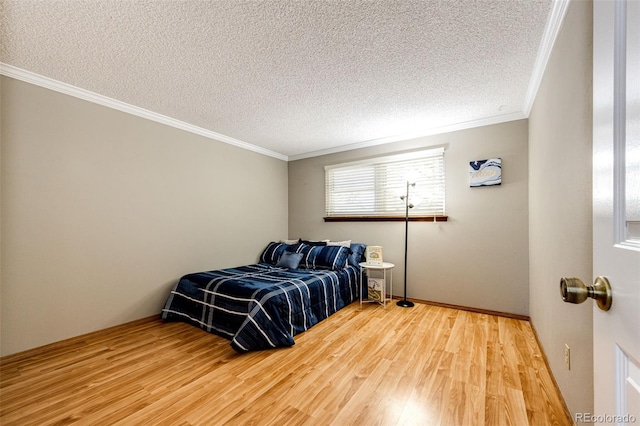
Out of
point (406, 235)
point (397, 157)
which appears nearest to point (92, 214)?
point (406, 235)

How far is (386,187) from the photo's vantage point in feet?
13.3

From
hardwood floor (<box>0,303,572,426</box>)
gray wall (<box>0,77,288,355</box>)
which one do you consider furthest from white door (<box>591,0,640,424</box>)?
gray wall (<box>0,77,288,355</box>)

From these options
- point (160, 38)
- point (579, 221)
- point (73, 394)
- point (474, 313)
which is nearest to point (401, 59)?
point (579, 221)

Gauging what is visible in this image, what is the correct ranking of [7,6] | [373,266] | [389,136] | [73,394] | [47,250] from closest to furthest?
1. [7,6]
2. [73,394]
3. [47,250]
4. [373,266]
5. [389,136]

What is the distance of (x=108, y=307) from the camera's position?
274 centimetres

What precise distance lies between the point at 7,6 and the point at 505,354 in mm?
4343

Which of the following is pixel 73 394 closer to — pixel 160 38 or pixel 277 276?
pixel 277 276

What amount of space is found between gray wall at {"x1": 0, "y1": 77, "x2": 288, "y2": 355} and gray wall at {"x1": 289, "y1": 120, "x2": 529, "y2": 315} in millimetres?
2615

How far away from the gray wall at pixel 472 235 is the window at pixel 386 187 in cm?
13

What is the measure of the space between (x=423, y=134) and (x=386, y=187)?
91cm

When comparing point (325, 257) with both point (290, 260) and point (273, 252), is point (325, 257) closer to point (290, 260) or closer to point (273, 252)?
point (290, 260)

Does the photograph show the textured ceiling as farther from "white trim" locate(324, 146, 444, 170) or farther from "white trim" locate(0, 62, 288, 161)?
"white trim" locate(324, 146, 444, 170)

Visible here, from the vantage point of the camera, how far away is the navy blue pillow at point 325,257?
3.74m

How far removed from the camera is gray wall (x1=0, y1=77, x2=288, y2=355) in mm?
2240
